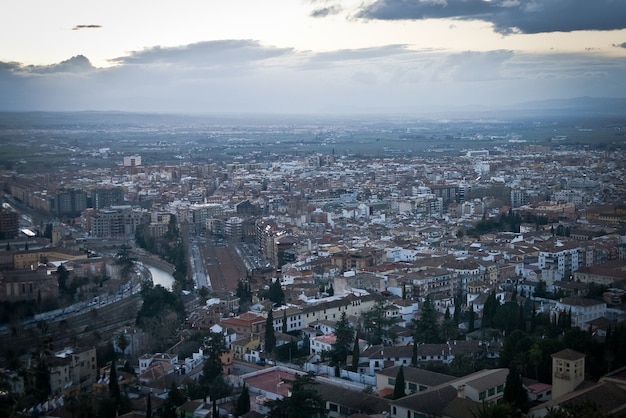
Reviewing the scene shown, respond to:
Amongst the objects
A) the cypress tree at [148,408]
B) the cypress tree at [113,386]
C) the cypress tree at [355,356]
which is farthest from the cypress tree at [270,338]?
the cypress tree at [148,408]

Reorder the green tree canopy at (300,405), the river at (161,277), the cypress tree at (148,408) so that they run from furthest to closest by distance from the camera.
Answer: the river at (161,277) → the cypress tree at (148,408) → the green tree canopy at (300,405)

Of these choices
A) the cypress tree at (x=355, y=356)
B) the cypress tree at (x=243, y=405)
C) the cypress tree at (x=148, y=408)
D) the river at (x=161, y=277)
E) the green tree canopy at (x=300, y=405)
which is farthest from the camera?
the river at (x=161, y=277)

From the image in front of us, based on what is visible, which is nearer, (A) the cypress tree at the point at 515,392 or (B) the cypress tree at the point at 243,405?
(A) the cypress tree at the point at 515,392

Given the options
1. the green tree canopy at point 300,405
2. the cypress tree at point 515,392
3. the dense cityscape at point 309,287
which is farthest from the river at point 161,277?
the cypress tree at point 515,392

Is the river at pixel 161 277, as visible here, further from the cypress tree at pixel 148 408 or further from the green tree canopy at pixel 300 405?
the green tree canopy at pixel 300 405

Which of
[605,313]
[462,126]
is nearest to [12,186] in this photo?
[605,313]

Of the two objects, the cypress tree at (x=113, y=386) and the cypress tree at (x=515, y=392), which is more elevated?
the cypress tree at (x=515, y=392)

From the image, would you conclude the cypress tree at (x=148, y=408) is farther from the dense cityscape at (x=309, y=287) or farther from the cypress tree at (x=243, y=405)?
the cypress tree at (x=243, y=405)
